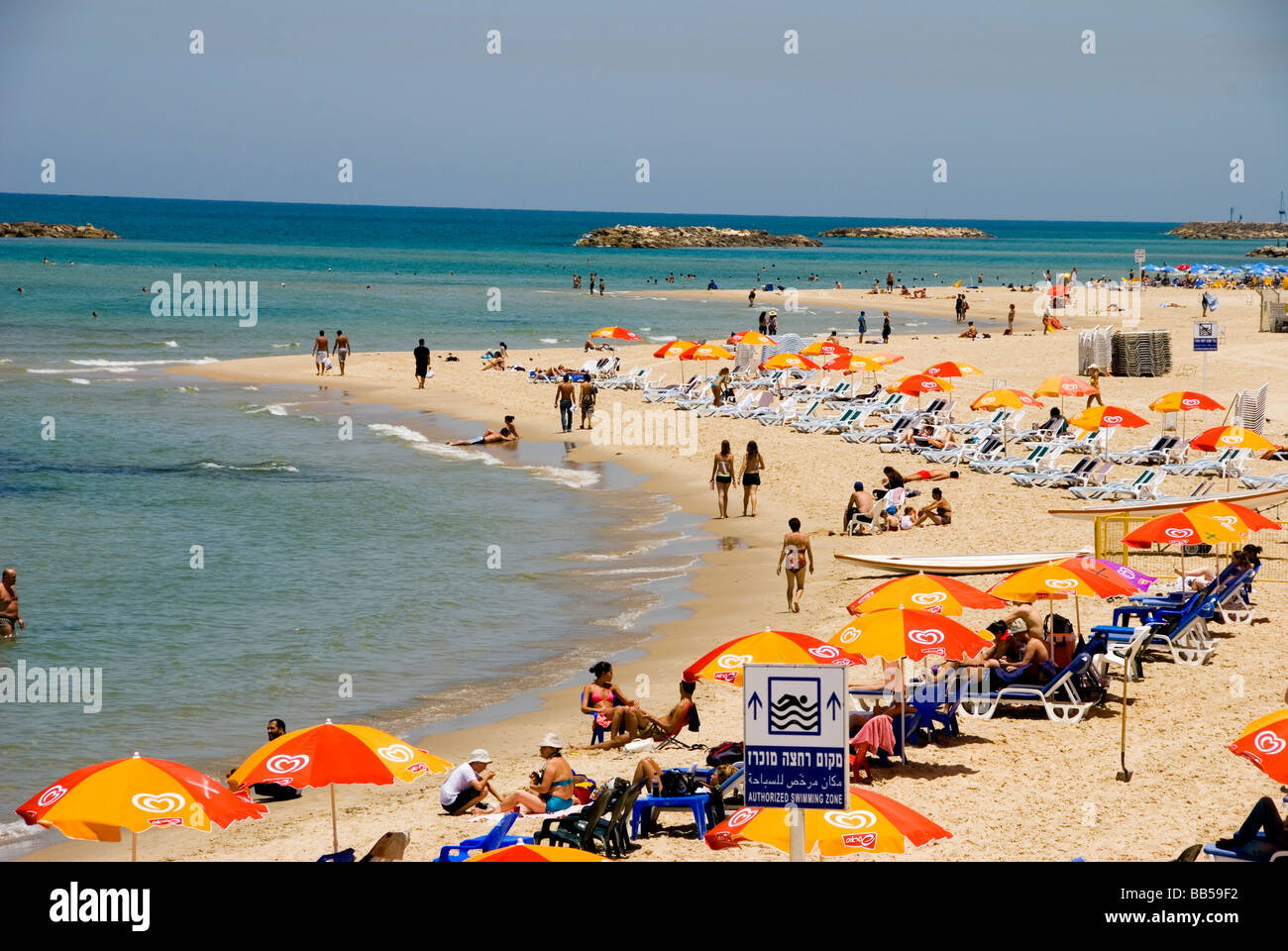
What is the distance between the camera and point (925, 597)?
10.8m

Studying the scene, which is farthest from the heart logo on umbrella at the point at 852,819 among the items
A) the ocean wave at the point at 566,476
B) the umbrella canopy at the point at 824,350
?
the umbrella canopy at the point at 824,350

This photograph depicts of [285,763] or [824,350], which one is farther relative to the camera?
[824,350]

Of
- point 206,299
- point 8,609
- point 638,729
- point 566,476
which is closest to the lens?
point 638,729

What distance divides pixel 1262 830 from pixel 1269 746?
875 millimetres

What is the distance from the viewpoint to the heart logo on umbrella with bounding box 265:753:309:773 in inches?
303

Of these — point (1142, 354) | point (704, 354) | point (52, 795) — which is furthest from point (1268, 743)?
point (1142, 354)

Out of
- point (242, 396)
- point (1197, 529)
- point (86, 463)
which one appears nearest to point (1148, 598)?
point (1197, 529)

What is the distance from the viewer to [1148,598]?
43.6ft

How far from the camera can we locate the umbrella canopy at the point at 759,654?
31.6 ft

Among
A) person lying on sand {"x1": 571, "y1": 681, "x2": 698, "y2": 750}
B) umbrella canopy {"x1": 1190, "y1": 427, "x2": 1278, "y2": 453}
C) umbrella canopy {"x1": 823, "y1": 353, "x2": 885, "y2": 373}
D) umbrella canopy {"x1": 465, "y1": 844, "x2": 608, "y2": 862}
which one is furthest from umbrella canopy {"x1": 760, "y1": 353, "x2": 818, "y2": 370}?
umbrella canopy {"x1": 465, "y1": 844, "x2": 608, "y2": 862}

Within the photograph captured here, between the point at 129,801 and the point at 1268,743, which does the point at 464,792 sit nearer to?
the point at 129,801

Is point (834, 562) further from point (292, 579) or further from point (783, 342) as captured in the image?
point (783, 342)

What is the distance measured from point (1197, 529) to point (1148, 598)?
1.07 m

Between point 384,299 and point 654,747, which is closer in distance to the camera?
point 654,747
